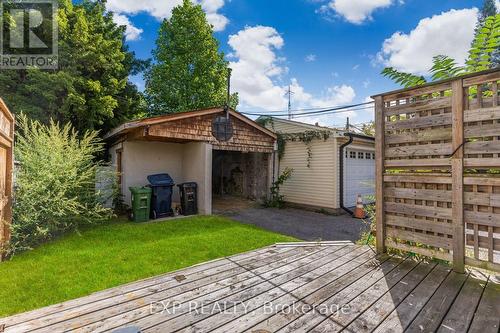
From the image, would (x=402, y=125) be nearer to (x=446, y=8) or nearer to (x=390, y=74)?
(x=390, y=74)

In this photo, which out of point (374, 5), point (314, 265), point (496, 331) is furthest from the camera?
point (374, 5)

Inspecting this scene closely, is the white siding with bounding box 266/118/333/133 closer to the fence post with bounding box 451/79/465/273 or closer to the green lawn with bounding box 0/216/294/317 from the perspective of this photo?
the green lawn with bounding box 0/216/294/317

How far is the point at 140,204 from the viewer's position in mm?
6855

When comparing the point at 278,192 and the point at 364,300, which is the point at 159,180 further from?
the point at 364,300

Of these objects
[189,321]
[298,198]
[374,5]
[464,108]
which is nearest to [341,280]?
[189,321]

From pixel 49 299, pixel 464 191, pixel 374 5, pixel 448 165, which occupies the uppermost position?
pixel 374 5

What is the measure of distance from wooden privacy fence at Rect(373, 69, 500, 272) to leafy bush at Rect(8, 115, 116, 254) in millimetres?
5733

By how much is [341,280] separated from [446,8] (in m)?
8.04

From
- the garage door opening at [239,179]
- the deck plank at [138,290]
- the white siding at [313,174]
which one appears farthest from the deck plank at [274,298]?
the garage door opening at [239,179]

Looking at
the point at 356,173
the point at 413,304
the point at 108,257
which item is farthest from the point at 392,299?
the point at 356,173

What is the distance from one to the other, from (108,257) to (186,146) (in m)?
5.66

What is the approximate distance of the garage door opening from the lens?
10680 millimetres

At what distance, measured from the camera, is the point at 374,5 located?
825 cm

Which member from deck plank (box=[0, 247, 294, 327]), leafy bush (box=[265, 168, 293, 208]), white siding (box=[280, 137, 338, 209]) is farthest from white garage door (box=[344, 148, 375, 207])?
deck plank (box=[0, 247, 294, 327])
